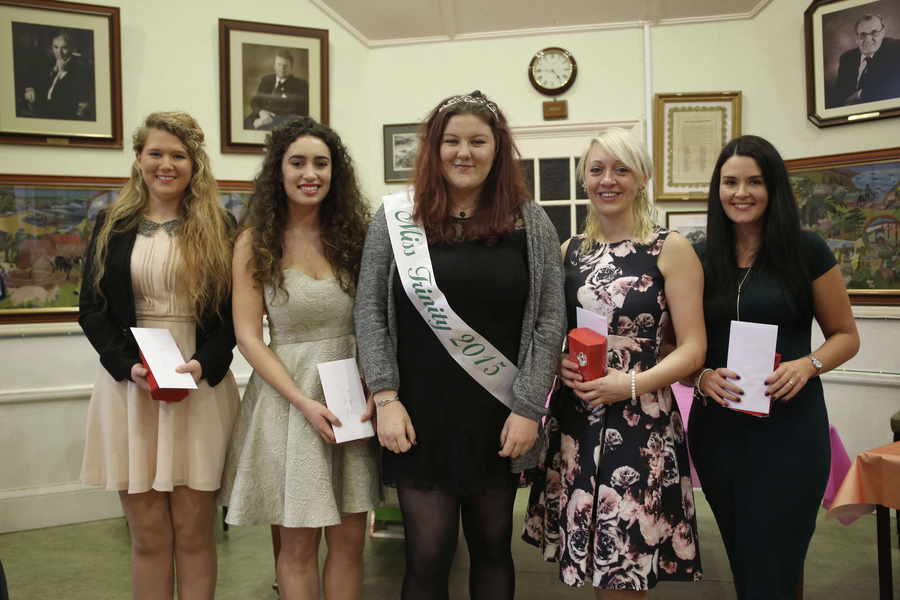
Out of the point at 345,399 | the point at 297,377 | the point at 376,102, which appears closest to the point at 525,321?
the point at 345,399

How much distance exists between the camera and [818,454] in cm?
161

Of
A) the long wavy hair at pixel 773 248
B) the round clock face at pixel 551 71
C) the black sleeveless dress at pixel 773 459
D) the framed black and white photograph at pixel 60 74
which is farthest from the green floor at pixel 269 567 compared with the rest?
the round clock face at pixel 551 71

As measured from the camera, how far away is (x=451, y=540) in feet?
5.05

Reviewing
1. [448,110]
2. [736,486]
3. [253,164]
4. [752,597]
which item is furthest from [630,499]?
[253,164]

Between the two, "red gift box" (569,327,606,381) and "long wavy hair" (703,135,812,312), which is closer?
"red gift box" (569,327,606,381)

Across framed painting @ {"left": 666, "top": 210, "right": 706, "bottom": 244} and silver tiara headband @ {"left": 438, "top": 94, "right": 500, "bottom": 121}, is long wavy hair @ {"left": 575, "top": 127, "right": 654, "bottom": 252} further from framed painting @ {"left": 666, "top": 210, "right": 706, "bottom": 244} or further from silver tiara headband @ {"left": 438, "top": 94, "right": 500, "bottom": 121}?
framed painting @ {"left": 666, "top": 210, "right": 706, "bottom": 244}

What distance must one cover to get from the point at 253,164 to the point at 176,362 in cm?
217

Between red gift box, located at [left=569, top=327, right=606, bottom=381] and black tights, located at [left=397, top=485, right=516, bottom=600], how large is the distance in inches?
13.6

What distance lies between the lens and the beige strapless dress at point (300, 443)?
1.60 metres

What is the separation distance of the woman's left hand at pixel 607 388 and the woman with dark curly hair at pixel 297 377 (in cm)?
58

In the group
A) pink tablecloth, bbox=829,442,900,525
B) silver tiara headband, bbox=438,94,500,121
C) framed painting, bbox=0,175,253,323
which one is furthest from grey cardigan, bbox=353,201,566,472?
framed painting, bbox=0,175,253,323

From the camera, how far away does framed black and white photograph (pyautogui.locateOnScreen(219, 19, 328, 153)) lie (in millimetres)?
3498

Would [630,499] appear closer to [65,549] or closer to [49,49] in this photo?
[65,549]

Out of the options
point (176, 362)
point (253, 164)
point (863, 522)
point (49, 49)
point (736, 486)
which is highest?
point (49, 49)
